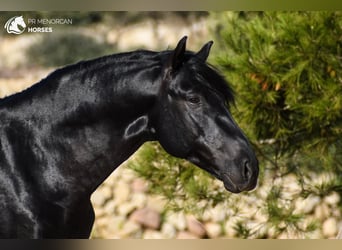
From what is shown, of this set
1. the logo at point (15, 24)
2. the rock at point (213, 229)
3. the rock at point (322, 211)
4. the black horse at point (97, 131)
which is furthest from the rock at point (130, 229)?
the black horse at point (97, 131)

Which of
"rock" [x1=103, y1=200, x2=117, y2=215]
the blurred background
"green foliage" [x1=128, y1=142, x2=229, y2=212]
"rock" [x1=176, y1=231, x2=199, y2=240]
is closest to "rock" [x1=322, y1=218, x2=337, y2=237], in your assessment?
the blurred background

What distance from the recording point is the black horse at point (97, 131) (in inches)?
86.5

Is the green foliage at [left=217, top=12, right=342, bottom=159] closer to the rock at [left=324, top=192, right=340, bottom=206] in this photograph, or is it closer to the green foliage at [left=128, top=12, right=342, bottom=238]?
the green foliage at [left=128, top=12, right=342, bottom=238]

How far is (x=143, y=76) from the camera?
2.24m

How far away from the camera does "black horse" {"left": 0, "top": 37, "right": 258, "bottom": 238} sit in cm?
220

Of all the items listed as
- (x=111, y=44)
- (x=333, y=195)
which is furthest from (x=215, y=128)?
(x=111, y=44)

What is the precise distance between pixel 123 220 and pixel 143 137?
2.93 meters

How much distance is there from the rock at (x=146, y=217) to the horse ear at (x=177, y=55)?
2972mm

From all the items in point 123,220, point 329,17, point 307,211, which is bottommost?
point 123,220

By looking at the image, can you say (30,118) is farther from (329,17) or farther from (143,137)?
(329,17)

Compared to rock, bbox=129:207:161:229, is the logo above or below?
above

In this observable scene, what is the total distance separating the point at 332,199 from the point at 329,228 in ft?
1.18

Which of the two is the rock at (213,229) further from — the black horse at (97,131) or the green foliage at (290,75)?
the black horse at (97,131)

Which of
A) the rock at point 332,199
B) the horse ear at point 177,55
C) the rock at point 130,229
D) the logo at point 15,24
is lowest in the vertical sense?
the rock at point 130,229
